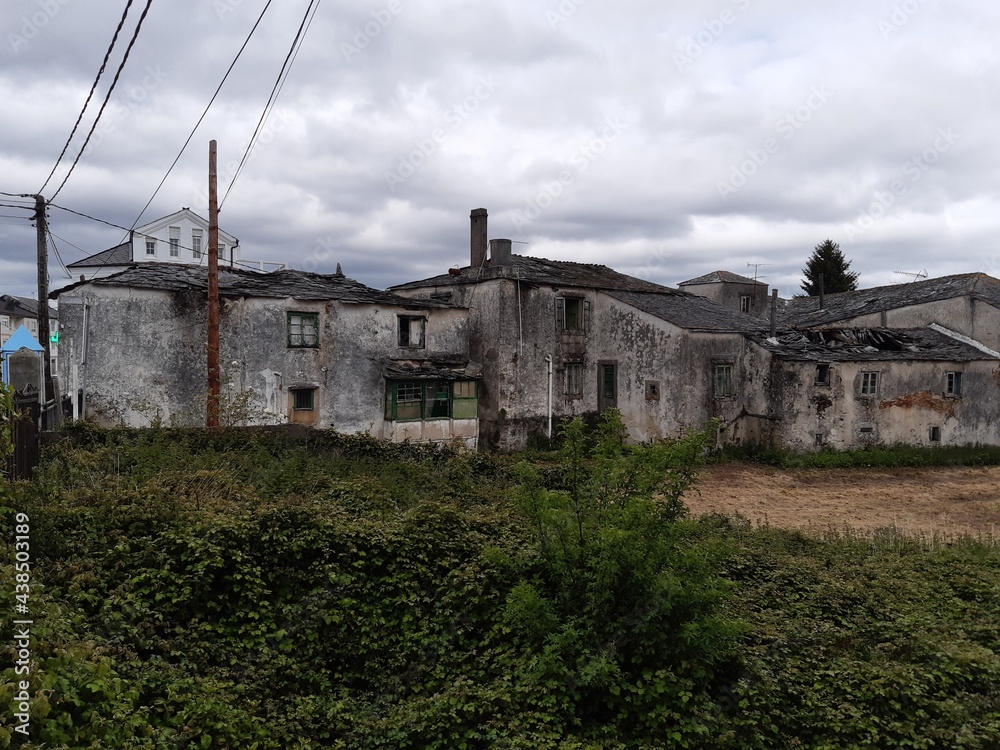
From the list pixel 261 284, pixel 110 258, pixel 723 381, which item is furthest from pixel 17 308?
pixel 723 381

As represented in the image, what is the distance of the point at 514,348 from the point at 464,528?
1646 centimetres

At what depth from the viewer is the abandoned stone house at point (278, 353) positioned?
20.0m

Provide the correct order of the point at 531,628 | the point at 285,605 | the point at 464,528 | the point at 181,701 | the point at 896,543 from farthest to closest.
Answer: the point at 896,543 → the point at 464,528 → the point at 285,605 → the point at 531,628 → the point at 181,701

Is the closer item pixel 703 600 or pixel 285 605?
pixel 703 600

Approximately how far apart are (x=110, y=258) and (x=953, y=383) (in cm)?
4845

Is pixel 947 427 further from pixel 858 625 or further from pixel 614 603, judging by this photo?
pixel 614 603

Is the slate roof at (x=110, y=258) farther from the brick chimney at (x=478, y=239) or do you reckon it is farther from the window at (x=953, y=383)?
the window at (x=953, y=383)

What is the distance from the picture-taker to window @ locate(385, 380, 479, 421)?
2378 centimetres

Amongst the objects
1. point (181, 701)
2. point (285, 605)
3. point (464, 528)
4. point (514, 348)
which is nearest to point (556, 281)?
point (514, 348)

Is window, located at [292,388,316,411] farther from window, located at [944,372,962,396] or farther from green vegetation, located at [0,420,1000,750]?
window, located at [944,372,962,396]

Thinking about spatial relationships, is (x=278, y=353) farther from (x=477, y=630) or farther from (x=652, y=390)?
(x=477, y=630)

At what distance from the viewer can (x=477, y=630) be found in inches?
327

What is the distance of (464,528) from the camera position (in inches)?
397

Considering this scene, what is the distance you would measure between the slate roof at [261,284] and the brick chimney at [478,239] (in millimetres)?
2829
